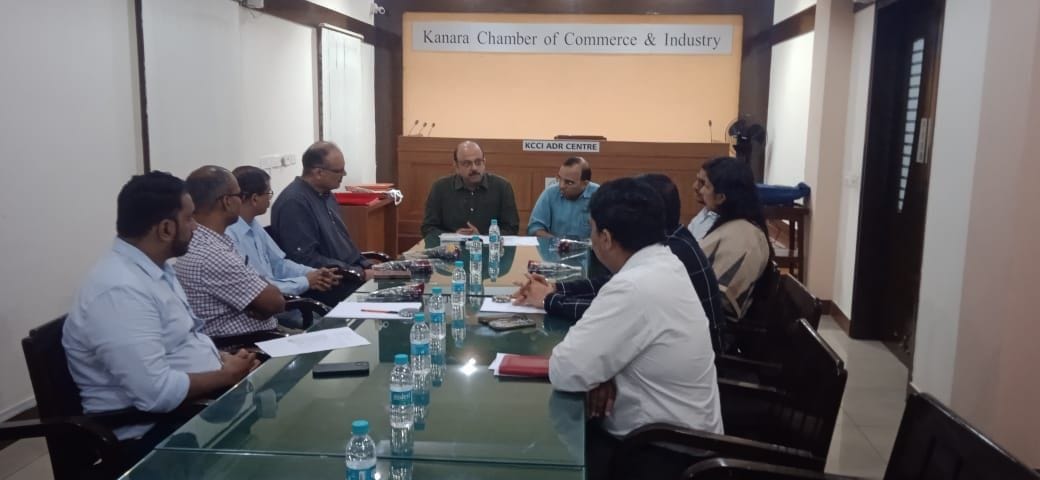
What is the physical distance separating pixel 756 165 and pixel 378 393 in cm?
721

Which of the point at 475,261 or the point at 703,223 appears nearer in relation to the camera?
the point at 475,261

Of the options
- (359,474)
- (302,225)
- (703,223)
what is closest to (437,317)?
(359,474)

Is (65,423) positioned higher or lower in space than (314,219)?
lower

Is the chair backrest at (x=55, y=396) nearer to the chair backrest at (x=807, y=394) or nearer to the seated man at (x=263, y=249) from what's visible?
the seated man at (x=263, y=249)

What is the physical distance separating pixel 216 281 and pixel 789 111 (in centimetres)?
599

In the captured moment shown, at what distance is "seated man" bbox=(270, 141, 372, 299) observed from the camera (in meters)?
4.13

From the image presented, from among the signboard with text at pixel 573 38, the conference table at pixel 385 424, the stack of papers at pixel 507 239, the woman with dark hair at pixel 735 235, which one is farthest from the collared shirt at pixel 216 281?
the signboard with text at pixel 573 38

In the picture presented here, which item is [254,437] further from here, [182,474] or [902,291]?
[902,291]

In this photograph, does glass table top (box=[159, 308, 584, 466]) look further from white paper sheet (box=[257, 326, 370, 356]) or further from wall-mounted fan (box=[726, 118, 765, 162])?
wall-mounted fan (box=[726, 118, 765, 162])

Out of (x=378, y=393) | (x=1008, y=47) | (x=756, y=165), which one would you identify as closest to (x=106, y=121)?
(x=378, y=393)

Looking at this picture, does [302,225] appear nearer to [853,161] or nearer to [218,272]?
[218,272]

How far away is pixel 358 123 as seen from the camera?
26.8 feet

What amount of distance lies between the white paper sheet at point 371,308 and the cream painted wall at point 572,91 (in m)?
6.36

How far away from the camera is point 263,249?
12.5ft
